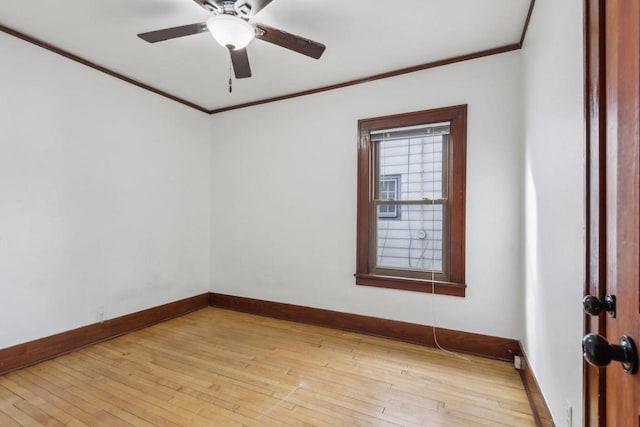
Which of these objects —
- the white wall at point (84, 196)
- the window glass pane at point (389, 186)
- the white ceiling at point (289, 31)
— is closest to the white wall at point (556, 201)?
the white ceiling at point (289, 31)

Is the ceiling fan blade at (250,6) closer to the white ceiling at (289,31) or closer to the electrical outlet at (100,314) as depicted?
the white ceiling at (289,31)

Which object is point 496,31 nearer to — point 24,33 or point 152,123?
point 152,123

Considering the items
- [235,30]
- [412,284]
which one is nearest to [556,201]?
[412,284]

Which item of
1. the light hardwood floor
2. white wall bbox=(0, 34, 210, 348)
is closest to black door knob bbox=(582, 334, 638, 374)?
the light hardwood floor

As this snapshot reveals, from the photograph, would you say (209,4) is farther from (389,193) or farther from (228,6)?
(389,193)

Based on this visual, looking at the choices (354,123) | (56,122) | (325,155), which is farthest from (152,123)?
(354,123)

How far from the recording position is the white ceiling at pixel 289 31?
7.23 ft

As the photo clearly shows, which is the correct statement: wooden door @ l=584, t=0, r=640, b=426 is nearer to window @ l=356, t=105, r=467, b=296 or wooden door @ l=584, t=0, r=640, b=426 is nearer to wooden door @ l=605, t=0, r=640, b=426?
wooden door @ l=605, t=0, r=640, b=426

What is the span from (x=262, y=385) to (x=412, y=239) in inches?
75.9

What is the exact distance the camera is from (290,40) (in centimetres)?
214

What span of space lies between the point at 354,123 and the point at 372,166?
1.71ft

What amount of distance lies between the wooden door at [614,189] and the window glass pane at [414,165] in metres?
2.08

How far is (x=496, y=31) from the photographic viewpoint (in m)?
2.47

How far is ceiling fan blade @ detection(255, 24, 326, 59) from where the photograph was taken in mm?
2080
